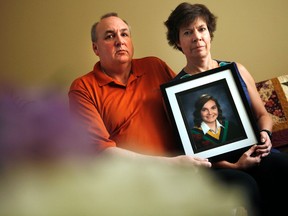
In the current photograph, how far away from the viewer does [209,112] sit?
2.46ft

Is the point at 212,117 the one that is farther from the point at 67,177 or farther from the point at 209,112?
the point at 67,177

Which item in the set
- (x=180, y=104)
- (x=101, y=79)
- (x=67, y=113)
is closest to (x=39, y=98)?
(x=67, y=113)

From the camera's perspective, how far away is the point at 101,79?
909mm

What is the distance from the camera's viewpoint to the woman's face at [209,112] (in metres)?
0.74

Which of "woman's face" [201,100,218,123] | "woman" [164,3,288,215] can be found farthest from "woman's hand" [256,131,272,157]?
"woman's face" [201,100,218,123]

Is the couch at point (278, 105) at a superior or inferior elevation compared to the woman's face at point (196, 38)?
inferior

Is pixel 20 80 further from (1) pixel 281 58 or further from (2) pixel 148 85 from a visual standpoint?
(1) pixel 281 58

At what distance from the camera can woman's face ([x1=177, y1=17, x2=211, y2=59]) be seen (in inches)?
35.8

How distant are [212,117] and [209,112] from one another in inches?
0.6

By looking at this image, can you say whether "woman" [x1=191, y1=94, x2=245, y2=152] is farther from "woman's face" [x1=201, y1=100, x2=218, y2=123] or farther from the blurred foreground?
the blurred foreground

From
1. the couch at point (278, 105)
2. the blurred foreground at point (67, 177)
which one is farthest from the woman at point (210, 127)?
the blurred foreground at point (67, 177)

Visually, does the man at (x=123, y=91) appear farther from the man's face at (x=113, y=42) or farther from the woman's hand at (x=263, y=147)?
the woman's hand at (x=263, y=147)

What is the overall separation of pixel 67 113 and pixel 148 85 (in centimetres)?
76

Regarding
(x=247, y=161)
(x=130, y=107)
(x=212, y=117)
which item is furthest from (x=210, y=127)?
(x=130, y=107)
